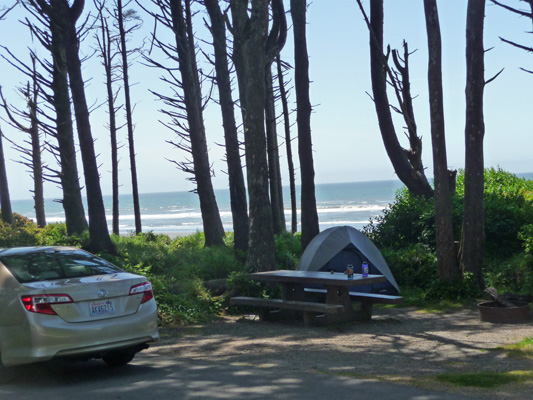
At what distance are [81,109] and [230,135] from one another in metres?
4.35

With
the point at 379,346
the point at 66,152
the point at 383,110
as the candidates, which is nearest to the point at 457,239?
the point at 383,110

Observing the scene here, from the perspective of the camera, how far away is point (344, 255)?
14719mm

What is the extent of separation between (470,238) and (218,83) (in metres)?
9.87

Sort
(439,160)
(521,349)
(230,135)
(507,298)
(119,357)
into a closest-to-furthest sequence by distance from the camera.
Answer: (119,357), (521,349), (507,298), (439,160), (230,135)

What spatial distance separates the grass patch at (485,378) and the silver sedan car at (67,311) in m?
3.50

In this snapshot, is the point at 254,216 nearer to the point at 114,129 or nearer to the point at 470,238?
the point at 470,238

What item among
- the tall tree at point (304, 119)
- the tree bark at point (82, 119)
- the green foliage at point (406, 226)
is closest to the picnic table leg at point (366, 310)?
the green foliage at point (406, 226)

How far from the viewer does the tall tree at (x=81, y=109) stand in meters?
18.7

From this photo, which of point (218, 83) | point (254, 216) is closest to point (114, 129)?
point (218, 83)

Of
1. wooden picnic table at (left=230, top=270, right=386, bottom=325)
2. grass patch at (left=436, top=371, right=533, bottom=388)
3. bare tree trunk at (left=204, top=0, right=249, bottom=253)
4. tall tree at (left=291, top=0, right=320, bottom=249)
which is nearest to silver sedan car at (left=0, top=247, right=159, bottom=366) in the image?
grass patch at (left=436, top=371, right=533, bottom=388)

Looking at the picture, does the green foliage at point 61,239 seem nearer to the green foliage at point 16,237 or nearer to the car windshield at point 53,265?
the green foliage at point 16,237

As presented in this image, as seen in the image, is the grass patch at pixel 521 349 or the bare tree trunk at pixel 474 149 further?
the bare tree trunk at pixel 474 149

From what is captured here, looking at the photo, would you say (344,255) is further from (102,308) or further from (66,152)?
(66,152)

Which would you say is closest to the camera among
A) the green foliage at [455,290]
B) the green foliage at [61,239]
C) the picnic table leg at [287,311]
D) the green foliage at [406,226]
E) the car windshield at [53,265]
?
the car windshield at [53,265]
